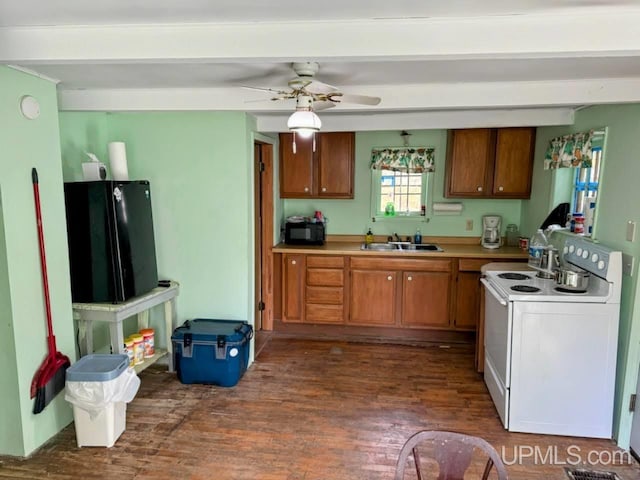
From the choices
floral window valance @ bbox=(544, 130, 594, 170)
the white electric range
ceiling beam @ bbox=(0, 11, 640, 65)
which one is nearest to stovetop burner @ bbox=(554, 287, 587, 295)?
the white electric range

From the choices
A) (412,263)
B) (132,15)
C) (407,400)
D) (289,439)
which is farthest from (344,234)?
(132,15)

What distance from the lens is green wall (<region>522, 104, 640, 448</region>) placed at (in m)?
2.49

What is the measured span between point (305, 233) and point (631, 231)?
107 inches

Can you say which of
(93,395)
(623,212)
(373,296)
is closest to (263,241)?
(373,296)

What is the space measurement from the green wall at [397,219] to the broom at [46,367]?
8.68 ft

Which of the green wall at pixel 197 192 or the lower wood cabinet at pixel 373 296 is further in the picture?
the lower wood cabinet at pixel 373 296

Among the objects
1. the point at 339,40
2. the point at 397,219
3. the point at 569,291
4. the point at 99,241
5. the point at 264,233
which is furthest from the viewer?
the point at 397,219

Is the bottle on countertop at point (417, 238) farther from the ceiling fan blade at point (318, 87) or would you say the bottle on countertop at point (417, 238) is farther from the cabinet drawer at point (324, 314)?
the ceiling fan blade at point (318, 87)

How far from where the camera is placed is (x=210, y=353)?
A: 320 cm

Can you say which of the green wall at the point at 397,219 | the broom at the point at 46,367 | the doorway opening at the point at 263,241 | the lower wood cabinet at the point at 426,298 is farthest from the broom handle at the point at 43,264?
the lower wood cabinet at the point at 426,298

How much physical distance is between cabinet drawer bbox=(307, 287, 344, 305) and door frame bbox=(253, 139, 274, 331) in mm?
416

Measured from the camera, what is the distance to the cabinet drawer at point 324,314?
4270 millimetres

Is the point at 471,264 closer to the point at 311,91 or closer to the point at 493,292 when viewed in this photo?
the point at 493,292

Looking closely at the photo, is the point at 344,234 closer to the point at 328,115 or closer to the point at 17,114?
the point at 328,115
